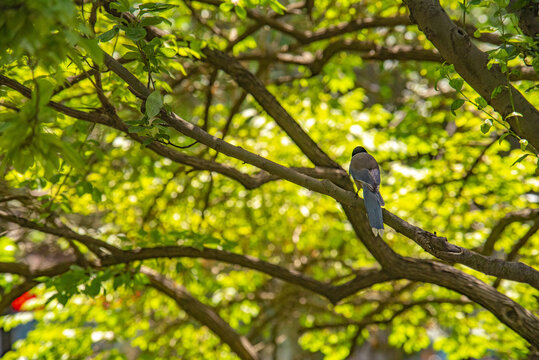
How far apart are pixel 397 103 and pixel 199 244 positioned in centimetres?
450

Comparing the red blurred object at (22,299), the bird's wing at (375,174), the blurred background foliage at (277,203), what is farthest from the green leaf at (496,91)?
the red blurred object at (22,299)

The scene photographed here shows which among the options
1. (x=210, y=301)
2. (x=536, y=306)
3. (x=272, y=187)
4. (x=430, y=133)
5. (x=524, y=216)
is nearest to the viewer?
(x=524, y=216)

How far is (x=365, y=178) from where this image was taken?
251 cm

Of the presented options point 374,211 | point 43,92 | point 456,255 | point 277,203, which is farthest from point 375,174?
point 277,203

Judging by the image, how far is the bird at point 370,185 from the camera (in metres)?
2.31

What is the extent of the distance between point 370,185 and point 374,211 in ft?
0.53

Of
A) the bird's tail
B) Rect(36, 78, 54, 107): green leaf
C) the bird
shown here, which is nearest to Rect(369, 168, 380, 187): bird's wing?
the bird

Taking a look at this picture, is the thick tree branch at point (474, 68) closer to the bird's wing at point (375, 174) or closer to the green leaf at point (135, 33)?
the bird's wing at point (375, 174)

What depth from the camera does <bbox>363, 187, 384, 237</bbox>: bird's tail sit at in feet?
7.52

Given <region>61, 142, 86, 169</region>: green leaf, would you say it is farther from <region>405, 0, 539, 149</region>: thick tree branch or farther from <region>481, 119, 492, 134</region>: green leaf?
<region>405, 0, 539, 149</region>: thick tree branch

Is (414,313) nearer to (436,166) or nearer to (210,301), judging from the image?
(436,166)

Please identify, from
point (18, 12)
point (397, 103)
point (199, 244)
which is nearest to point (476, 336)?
point (199, 244)

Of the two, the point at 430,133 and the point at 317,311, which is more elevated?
the point at 430,133

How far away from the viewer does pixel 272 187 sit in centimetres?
567
